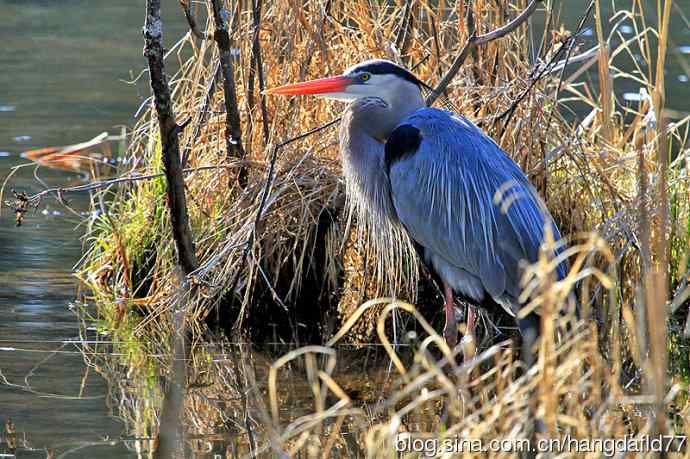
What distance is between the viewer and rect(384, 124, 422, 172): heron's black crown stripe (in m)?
4.91

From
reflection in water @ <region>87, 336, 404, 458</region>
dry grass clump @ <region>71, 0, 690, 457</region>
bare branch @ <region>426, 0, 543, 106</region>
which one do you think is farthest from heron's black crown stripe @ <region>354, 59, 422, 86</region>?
reflection in water @ <region>87, 336, 404, 458</region>

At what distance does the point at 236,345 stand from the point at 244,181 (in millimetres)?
838

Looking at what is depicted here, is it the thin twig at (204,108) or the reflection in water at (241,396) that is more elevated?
the thin twig at (204,108)

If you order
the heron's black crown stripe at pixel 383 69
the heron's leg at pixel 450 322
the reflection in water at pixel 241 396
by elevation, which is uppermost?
the heron's black crown stripe at pixel 383 69

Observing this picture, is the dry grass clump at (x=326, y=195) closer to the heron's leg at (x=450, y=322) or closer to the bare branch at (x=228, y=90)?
the bare branch at (x=228, y=90)

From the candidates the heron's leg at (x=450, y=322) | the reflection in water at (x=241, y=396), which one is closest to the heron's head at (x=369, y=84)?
the heron's leg at (x=450, y=322)

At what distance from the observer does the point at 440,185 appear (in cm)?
489

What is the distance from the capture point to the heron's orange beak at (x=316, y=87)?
4.98 meters

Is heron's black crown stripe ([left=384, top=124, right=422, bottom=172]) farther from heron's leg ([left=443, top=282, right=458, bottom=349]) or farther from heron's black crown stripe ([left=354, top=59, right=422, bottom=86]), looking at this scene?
heron's leg ([left=443, top=282, right=458, bottom=349])

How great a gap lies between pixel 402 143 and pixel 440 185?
0.25 meters

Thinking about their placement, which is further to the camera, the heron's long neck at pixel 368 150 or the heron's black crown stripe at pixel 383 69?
the heron's long neck at pixel 368 150

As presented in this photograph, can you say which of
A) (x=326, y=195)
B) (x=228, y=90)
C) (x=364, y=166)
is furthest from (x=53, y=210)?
(x=364, y=166)

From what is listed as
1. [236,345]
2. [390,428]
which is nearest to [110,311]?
[236,345]

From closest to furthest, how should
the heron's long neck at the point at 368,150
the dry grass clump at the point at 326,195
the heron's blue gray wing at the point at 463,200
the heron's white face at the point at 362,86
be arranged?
1. the heron's blue gray wing at the point at 463,200
2. the heron's white face at the point at 362,86
3. the heron's long neck at the point at 368,150
4. the dry grass clump at the point at 326,195
